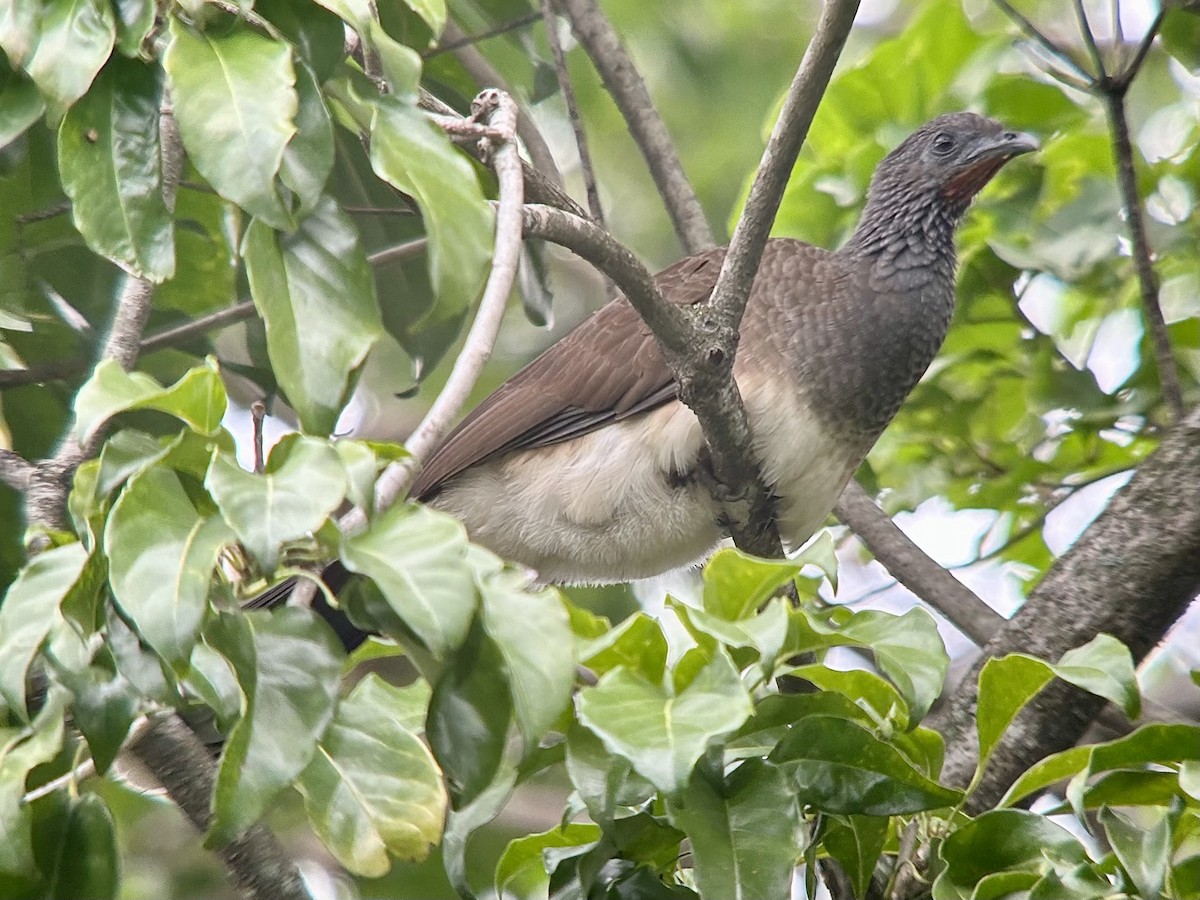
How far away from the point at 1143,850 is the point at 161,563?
112 centimetres

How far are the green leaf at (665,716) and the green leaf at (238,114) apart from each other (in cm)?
60

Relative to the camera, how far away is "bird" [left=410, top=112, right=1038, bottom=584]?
3.15 meters

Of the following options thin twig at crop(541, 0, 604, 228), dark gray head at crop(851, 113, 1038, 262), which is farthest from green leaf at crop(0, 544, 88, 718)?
dark gray head at crop(851, 113, 1038, 262)

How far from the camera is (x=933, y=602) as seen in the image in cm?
324

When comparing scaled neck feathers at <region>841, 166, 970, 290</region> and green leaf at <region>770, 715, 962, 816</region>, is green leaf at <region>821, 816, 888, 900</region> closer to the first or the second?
green leaf at <region>770, 715, 962, 816</region>

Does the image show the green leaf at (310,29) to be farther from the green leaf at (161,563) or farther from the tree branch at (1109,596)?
the tree branch at (1109,596)

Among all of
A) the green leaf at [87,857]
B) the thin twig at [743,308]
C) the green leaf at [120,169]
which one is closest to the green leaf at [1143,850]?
the thin twig at [743,308]

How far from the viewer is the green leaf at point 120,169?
1.69 m

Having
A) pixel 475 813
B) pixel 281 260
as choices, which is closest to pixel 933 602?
pixel 475 813

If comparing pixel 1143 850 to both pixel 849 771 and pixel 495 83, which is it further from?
pixel 495 83

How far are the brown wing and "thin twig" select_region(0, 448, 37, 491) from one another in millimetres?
1087

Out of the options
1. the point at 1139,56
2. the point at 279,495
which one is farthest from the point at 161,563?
the point at 1139,56

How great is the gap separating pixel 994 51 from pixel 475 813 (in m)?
2.69

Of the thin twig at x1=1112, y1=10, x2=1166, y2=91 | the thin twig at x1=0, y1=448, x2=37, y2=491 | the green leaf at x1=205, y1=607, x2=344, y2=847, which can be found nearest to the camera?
the green leaf at x1=205, y1=607, x2=344, y2=847
